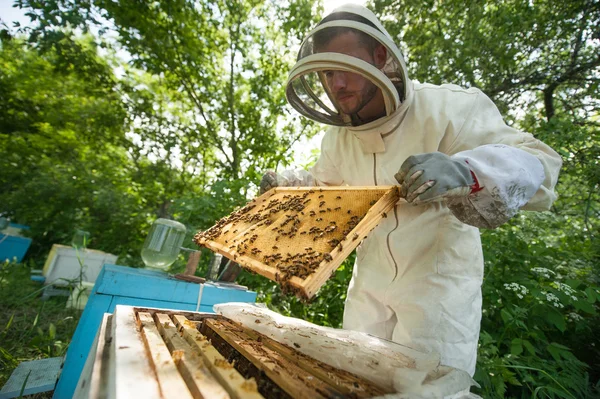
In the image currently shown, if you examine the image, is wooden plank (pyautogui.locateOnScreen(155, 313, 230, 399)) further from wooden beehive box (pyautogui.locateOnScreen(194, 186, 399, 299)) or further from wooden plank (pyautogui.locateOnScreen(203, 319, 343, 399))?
wooden beehive box (pyautogui.locateOnScreen(194, 186, 399, 299))

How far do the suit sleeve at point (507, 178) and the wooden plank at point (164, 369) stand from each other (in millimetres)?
1390

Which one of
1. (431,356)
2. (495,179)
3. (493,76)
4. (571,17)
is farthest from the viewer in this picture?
(493,76)

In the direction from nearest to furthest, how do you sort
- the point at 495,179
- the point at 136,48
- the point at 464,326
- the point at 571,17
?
1. the point at 495,179
2. the point at 464,326
3. the point at 571,17
4. the point at 136,48

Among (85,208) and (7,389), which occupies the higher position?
(85,208)

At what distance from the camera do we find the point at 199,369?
3.17ft

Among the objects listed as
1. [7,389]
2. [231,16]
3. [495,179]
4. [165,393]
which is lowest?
[7,389]

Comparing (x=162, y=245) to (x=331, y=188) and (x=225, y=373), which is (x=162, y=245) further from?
(x=225, y=373)

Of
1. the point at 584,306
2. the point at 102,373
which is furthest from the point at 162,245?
the point at 584,306

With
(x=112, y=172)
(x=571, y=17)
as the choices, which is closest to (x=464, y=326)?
(x=571, y=17)

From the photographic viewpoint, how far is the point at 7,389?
194 cm

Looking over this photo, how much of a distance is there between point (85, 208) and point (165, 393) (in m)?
12.5

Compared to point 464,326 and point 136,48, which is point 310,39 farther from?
point 136,48

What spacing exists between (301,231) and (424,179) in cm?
74

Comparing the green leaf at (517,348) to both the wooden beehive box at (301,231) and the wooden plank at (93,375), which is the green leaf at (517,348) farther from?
the wooden plank at (93,375)
